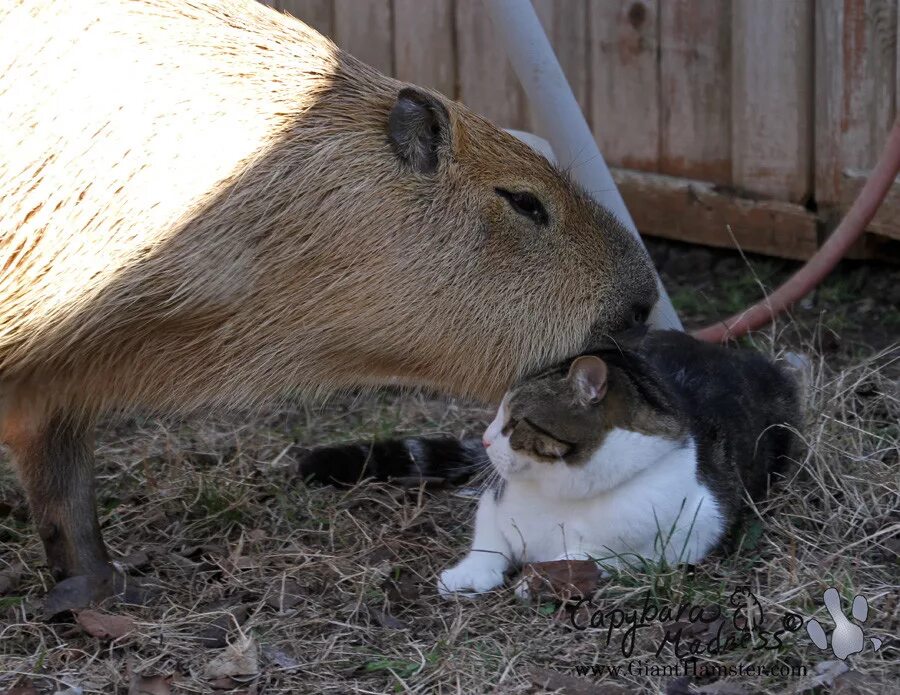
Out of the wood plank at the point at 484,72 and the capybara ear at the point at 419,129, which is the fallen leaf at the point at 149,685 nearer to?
the capybara ear at the point at 419,129

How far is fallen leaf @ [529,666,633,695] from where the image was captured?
3150 mm

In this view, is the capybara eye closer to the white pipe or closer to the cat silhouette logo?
the white pipe

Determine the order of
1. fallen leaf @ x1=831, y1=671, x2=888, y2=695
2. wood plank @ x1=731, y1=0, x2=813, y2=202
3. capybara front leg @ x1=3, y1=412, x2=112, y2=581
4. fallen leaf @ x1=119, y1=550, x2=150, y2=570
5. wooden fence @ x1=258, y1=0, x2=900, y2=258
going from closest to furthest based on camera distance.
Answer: fallen leaf @ x1=831, y1=671, x2=888, y2=695 → capybara front leg @ x1=3, y1=412, x2=112, y2=581 → fallen leaf @ x1=119, y1=550, x2=150, y2=570 → wooden fence @ x1=258, y1=0, x2=900, y2=258 → wood plank @ x1=731, y1=0, x2=813, y2=202

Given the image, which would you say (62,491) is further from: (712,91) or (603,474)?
(712,91)

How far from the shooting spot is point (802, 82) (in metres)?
5.85

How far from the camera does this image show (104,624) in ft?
11.8

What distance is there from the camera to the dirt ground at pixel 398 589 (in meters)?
3.28

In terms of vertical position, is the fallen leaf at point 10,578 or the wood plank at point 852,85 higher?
the wood plank at point 852,85

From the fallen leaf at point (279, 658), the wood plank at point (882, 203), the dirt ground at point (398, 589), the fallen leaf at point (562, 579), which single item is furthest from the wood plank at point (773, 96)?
the fallen leaf at point (279, 658)

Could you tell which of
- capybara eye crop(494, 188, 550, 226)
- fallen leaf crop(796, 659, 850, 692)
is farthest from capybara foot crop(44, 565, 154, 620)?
fallen leaf crop(796, 659, 850, 692)

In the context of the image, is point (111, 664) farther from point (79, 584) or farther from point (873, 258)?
point (873, 258)

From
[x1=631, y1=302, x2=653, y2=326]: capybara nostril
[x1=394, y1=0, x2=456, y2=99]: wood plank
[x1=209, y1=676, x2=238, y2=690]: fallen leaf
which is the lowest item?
[x1=209, y1=676, x2=238, y2=690]: fallen leaf

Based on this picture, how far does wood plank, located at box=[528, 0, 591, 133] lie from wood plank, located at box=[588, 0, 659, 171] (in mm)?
40

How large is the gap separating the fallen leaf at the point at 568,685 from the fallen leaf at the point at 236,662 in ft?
2.36
